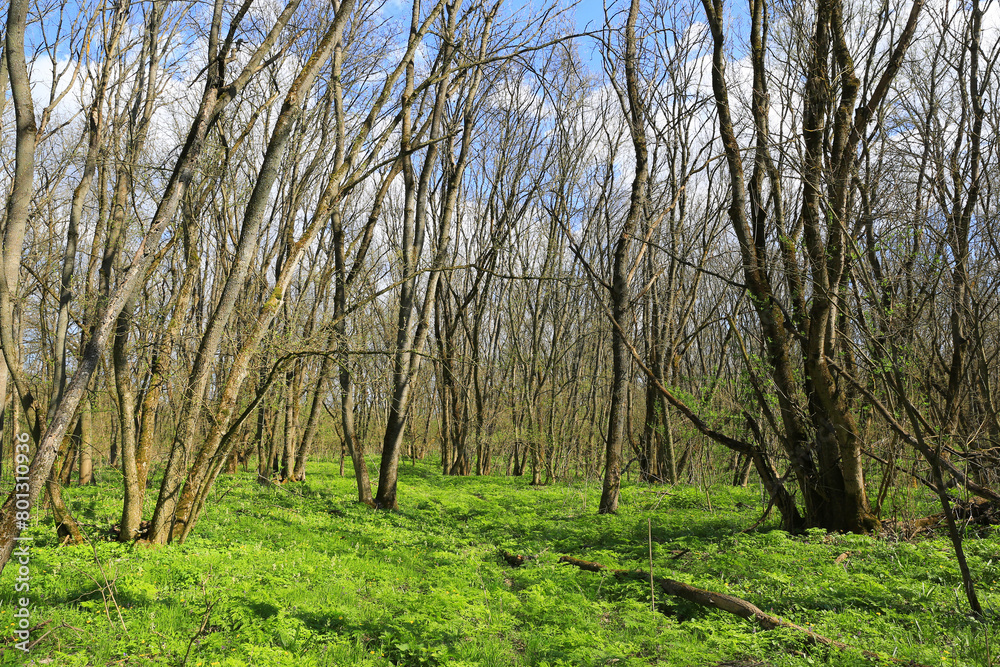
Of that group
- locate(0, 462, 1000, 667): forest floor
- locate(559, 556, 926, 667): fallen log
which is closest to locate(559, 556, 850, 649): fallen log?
locate(559, 556, 926, 667): fallen log

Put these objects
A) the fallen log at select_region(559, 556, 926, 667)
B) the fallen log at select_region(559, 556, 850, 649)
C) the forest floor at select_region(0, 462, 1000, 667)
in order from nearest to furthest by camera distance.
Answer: the forest floor at select_region(0, 462, 1000, 667) → the fallen log at select_region(559, 556, 926, 667) → the fallen log at select_region(559, 556, 850, 649)

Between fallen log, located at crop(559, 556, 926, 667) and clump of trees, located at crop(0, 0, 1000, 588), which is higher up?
clump of trees, located at crop(0, 0, 1000, 588)

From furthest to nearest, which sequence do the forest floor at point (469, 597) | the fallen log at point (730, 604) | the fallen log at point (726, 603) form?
the fallen log at point (726, 603)
the fallen log at point (730, 604)
the forest floor at point (469, 597)

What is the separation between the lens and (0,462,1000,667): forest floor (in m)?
3.76

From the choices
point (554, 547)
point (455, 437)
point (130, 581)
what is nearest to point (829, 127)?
point (554, 547)

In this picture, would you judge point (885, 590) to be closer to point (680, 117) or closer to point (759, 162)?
point (759, 162)

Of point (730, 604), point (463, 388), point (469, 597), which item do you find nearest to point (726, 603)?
point (730, 604)

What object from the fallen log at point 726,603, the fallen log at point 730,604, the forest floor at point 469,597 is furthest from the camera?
the fallen log at point 726,603

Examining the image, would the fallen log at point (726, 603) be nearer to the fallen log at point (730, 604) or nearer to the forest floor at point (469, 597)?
the fallen log at point (730, 604)

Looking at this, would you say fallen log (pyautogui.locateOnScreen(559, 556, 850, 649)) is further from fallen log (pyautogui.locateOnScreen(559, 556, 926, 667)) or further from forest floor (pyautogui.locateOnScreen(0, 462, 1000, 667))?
forest floor (pyautogui.locateOnScreen(0, 462, 1000, 667))

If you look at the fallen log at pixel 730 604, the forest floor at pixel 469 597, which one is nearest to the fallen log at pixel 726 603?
the fallen log at pixel 730 604

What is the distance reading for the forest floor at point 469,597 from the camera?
148 inches

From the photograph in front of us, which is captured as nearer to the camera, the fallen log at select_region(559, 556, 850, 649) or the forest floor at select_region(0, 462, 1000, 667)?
the forest floor at select_region(0, 462, 1000, 667)

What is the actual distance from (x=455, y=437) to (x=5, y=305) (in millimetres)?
14909
